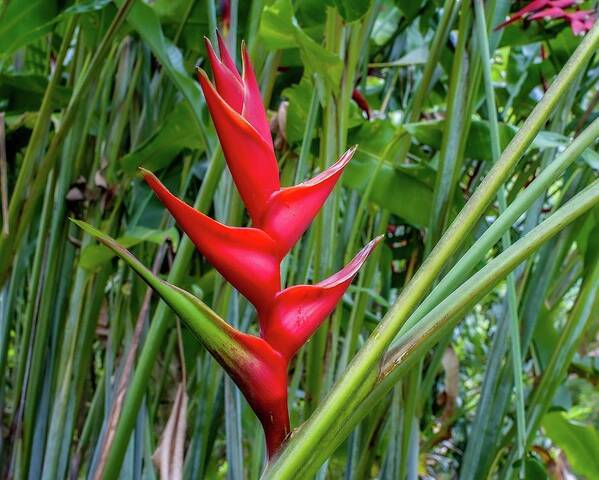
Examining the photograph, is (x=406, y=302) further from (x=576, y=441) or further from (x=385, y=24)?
(x=385, y=24)

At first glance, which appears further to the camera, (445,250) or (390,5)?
(390,5)

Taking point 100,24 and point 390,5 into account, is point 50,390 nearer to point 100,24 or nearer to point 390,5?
point 100,24

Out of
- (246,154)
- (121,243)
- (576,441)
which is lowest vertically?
(576,441)

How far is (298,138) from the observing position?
562 mm

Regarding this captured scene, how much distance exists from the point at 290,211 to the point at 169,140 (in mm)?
357

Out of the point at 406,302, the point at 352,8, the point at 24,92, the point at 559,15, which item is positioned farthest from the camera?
the point at 24,92

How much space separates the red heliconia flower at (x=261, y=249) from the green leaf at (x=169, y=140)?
318 millimetres

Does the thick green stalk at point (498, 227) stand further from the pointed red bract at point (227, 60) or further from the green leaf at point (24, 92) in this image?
the green leaf at point (24, 92)

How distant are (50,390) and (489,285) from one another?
17.0 inches

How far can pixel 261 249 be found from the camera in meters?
0.23

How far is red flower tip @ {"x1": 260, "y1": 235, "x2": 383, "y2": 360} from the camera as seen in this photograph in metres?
0.23

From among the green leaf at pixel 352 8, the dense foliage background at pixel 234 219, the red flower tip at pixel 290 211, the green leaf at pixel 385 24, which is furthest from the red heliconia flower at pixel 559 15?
the red flower tip at pixel 290 211

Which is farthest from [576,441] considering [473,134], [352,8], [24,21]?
[24,21]

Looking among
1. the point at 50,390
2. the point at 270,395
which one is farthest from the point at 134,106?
the point at 270,395
